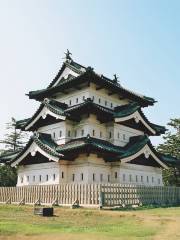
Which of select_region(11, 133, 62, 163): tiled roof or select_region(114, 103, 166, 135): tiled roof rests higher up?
select_region(114, 103, 166, 135): tiled roof

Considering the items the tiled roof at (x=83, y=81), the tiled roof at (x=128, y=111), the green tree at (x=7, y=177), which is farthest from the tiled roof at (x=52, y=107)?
the green tree at (x=7, y=177)

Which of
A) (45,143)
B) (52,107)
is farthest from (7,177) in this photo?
(52,107)

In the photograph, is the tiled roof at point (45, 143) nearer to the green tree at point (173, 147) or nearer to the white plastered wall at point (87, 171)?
the white plastered wall at point (87, 171)

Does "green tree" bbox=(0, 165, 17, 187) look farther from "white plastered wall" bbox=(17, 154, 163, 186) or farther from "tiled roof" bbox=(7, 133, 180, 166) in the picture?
"tiled roof" bbox=(7, 133, 180, 166)

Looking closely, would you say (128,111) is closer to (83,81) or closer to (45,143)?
(83,81)

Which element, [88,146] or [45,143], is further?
[45,143]

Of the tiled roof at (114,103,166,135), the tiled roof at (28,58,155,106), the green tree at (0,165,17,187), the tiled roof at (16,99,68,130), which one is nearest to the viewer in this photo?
the tiled roof at (28,58,155,106)

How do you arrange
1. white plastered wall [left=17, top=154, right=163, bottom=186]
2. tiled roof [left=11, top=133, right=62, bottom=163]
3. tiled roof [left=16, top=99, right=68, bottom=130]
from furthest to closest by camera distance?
1. tiled roof [left=16, top=99, right=68, bottom=130]
2. white plastered wall [left=17, top=154, right=163, bottom=186]
3. tiled roof [left=11, top=133, right=62, bottom=163]

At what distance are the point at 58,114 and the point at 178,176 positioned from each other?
89.4 ft

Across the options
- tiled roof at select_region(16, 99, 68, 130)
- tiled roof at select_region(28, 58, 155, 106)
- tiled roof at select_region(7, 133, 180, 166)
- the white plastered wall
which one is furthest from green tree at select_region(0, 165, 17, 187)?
tiled roof at select_region(7, 133, 180, 166)

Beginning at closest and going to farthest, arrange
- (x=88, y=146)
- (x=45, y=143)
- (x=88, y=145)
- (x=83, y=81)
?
1. (x=88, y=145)
2. (x=88, y=146)
3. (x=45, y=143)
4. (x=83, y=81)

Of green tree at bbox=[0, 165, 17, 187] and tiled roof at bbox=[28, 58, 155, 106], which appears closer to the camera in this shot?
tiled roof at bbox=[28, 58, 155, 106]

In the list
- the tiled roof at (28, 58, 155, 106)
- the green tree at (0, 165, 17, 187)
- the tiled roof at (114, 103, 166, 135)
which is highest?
the tiled roof at (28, 58, 155, 106)

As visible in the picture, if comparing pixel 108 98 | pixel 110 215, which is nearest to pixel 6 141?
pixel 108 98
